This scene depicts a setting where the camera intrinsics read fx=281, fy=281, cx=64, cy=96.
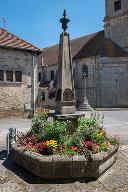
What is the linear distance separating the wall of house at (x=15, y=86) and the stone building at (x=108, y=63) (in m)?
14.6

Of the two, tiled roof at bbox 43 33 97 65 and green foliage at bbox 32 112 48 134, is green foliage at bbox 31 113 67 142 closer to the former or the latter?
green foliage at bbox 32 112 48 134

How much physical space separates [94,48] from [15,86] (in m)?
22.2

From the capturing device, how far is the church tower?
135ft

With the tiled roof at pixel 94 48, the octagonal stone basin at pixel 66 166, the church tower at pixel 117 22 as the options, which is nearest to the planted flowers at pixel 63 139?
the octagonal stone basin at pixel 66 166

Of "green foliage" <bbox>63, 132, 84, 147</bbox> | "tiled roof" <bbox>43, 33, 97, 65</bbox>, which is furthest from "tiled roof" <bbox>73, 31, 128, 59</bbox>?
"green foliage" <bbox>63, 132, 84, 147</bbox>

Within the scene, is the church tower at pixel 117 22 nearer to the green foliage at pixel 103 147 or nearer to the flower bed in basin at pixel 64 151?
the flower bed in basin at pixel 64 151

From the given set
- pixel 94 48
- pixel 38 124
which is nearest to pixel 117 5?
pixel 94 48

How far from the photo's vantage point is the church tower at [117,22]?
41.2m

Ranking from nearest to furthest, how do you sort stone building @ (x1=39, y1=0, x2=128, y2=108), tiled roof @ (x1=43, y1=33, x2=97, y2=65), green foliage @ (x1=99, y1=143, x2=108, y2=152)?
green foliage @ (x1=99, y1=143, x2=108, y2=152) → stone building @ (x1=39, y1=0, x2=128, y2=108) → tiled roof @ (x1=43, y1=33, x2=97, y2=65)

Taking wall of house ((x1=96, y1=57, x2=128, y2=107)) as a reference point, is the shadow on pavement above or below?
below

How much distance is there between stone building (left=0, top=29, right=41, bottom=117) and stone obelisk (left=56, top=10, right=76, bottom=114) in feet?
45.3

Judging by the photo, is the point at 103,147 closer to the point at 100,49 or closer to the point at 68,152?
the point at 68,152

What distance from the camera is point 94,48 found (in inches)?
1674

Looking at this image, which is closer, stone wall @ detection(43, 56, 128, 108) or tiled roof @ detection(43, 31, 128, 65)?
stone wall @ detection(43, 56, 128, 108)
